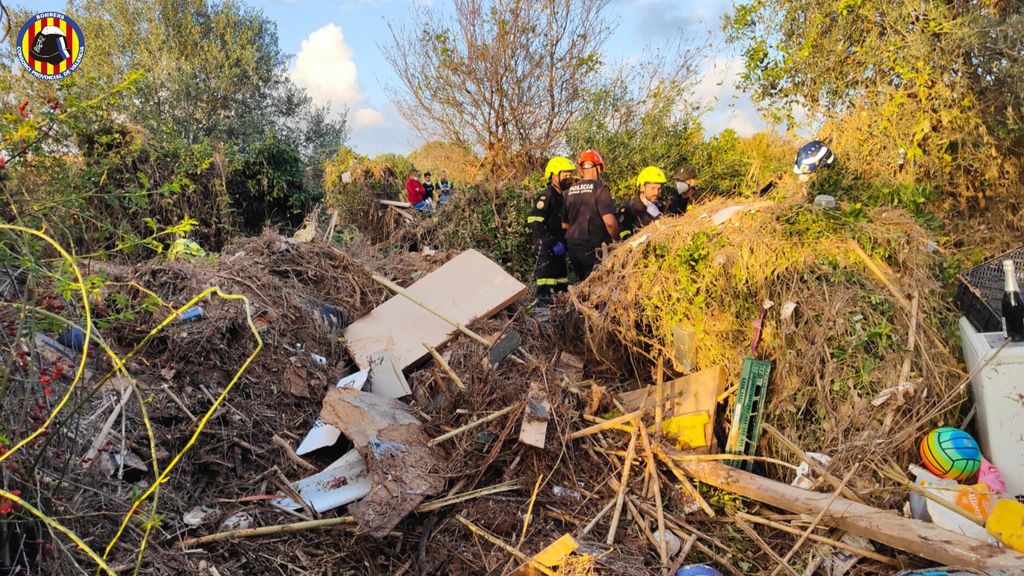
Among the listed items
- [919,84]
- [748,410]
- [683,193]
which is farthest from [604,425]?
[919,84]

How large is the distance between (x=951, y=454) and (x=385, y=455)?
3029 mm

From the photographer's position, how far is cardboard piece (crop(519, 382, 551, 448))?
146 inches

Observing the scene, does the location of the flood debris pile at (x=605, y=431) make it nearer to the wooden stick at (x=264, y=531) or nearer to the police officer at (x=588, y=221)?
the wooden stick at (x=264, y=531)

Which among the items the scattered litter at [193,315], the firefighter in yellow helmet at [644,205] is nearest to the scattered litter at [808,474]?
the firefighter in yellow helmet at [644,205]

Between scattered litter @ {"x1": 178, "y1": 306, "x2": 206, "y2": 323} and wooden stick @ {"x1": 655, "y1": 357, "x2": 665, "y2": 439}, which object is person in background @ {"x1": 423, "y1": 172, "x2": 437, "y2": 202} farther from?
wooden stick @ {"x1": 655, "y1": 357, "x2": 665, "y2": 439}

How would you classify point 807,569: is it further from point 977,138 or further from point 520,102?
point 520,102

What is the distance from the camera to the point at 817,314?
Answer: 386 centimetres

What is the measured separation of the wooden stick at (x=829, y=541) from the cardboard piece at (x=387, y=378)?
2.52 metres

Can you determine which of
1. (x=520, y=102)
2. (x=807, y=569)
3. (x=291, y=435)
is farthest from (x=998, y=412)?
(x=520, y=102)

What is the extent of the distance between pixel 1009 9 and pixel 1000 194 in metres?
2.00

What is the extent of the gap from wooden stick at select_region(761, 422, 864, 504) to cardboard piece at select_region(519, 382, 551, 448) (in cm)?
131

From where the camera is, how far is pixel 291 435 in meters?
4.20

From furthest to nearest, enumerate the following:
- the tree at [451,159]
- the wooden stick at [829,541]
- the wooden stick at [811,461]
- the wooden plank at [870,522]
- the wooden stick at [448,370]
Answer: the tree at [451,159] < the wooden stick at [448,370] < the wooden stick at [811,461] < the wooden stick at [829,541] < the wooden plank at [870,522]

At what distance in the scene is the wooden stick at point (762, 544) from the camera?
312 cm
